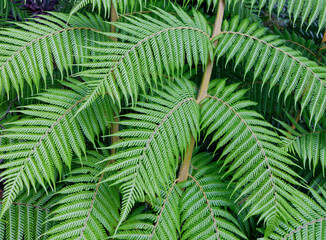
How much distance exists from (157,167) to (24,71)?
555 mm

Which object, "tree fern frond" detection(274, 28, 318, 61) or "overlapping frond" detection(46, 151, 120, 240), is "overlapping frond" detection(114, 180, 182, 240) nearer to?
"overlapping frond" detection(46, 151, 120, 240)

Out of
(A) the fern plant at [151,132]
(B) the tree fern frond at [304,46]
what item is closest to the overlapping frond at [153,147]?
(A) the fern plant at [151,132]

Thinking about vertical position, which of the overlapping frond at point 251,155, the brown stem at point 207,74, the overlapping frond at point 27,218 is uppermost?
the brown stem at point 207,74

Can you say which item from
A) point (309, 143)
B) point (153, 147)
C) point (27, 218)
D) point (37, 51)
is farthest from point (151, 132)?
point (309, 143)

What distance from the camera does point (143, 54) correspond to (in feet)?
3.26

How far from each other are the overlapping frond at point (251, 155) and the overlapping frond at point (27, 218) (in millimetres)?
693

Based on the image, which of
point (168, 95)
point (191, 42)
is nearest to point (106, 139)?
point (168, 95)

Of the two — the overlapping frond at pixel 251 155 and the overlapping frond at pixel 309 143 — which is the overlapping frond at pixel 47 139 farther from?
the overlapping frond at pixel 309 143

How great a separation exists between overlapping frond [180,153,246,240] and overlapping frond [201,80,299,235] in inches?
4.3

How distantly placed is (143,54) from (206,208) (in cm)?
60

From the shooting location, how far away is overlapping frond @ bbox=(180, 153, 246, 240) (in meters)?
1.04

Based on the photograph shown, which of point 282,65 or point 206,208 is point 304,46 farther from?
point 206,208

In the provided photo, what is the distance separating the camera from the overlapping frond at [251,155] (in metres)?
0.94

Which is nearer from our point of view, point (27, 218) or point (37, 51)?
point (37, 51)
